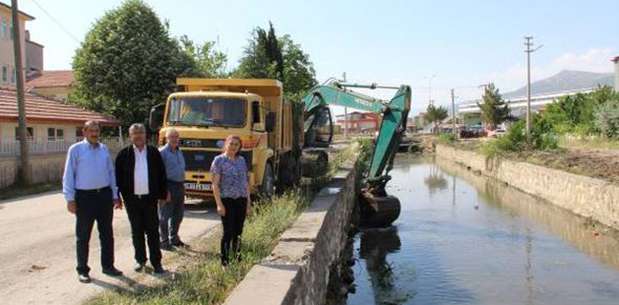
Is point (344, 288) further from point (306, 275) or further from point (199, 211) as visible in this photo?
point (306, 275)

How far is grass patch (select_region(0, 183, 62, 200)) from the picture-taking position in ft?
58.1

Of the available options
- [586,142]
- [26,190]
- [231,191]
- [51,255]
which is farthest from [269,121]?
[586,142]

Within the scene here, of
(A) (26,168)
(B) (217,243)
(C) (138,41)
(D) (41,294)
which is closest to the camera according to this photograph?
(D) (41,294)

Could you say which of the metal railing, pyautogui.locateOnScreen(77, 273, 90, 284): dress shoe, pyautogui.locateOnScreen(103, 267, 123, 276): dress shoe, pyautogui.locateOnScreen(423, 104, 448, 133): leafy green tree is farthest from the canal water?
pyautogui.locateOnScreen(423, 104, 448, 133): leafy green tree

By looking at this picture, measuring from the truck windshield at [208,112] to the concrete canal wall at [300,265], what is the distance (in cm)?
230

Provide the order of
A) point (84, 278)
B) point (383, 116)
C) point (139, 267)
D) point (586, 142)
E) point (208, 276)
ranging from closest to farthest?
1. point (208, 276)
2. point (84, 278)
3. point (139, 267)
4. point (383, 116)
5. point (586, 142)

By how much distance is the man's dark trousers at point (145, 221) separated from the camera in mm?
7633

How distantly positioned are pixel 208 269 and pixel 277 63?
149ft

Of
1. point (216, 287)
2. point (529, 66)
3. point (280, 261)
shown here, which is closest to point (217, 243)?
point (280, 261)

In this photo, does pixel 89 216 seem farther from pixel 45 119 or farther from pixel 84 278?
pixel 45 119

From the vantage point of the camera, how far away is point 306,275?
7.11 metres

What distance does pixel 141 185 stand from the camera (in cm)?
757

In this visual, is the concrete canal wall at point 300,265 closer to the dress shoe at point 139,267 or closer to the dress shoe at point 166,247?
the dress shoe at point 139,267

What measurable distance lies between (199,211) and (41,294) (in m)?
6.58
